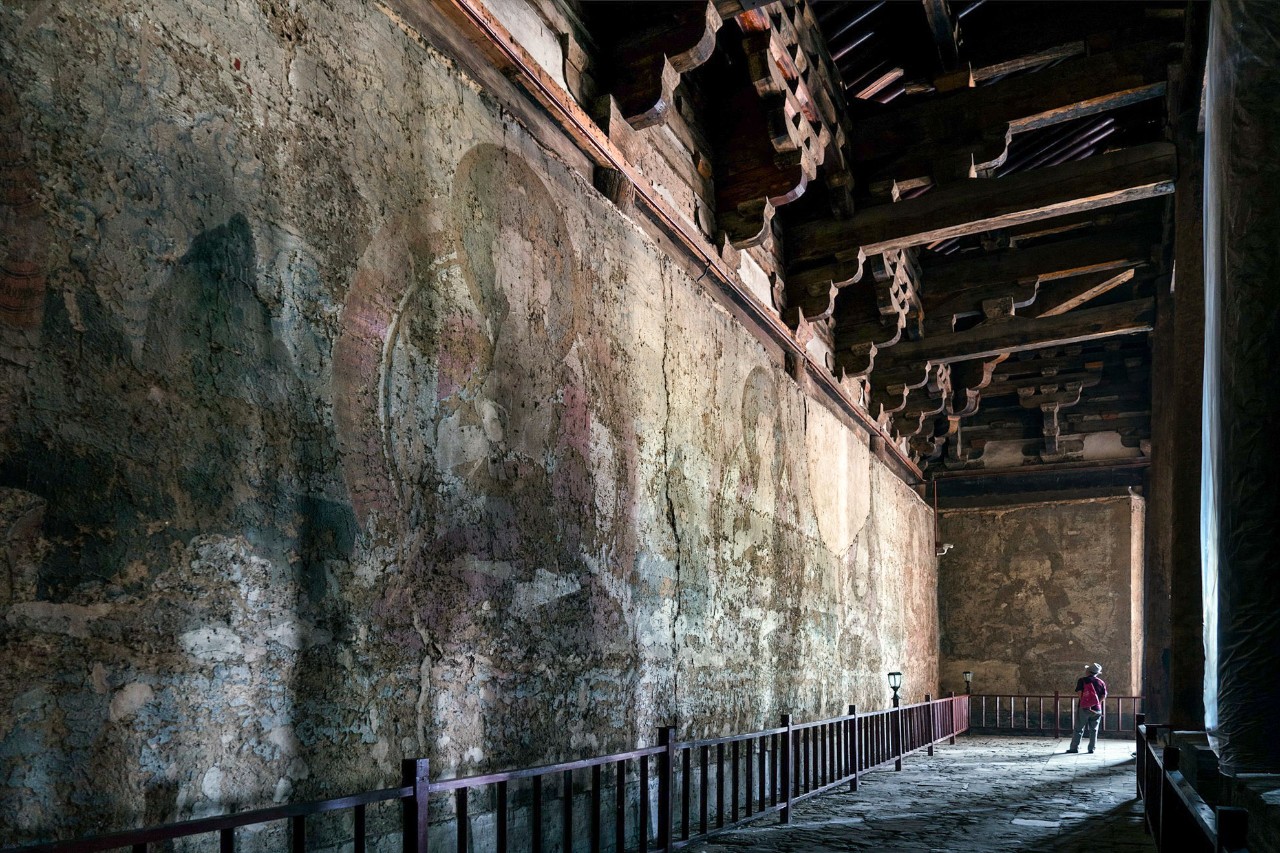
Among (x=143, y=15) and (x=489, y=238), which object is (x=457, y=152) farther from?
(x=143, y=15)

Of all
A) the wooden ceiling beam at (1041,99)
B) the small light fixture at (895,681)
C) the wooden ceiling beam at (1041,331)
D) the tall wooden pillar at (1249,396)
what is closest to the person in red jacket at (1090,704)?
the small light fixture at (895,681)

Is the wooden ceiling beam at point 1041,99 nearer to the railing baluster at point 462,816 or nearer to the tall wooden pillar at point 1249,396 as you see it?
the tall wooden pillar at point 1249,396

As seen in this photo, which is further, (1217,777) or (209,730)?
(1217,777)

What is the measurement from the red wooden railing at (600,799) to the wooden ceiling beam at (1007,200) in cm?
446

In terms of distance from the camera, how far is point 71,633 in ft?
8.24

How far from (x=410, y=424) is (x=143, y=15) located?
1698 millimetres

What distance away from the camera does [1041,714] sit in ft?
48.5

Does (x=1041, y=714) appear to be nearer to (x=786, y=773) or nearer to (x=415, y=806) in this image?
(x=786, y=773)

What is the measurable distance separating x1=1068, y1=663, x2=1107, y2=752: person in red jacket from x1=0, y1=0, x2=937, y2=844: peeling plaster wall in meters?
8.46

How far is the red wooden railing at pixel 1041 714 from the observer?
1521 cm

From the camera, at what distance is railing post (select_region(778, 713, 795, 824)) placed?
6.53 metres

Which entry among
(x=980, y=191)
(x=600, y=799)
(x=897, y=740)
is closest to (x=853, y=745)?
(x=897, y=740)

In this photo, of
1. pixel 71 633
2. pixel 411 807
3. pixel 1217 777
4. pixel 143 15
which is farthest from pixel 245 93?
pixel 1217 777

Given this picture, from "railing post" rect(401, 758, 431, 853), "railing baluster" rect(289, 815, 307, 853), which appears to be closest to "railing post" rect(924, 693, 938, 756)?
"railing post" rect(401, 758, 431, 853)
